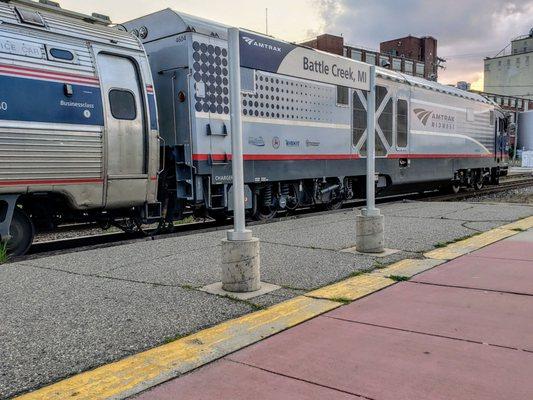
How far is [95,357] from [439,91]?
50.9 feet

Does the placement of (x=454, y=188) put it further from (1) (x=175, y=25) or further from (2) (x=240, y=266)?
(2) (x=240, y=266)

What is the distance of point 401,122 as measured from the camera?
14484mm

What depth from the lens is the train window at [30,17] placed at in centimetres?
698

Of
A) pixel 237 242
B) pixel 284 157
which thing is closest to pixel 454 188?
pixel 284 157

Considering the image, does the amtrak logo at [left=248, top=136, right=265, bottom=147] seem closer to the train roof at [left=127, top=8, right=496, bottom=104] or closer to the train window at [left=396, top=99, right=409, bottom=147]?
the train roof at [left=127, top=8, right=496, bottom=104]

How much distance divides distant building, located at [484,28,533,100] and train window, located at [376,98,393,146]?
87.2 m

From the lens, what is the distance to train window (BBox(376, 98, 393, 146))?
13631 mm

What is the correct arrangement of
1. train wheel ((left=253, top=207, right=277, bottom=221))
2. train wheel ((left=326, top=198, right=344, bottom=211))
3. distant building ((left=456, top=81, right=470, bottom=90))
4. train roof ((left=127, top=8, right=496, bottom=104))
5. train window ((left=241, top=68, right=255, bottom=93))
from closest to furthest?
train roof ((left=127, top=8, right=496, bottom=104))
train window ((left=241, top=68, right=255, bottom=93))
train wheel ((left=253, top=207, right=277, bottom=221))
train wheel ((left=326, top=198, right=344, bottom=211))
distant building ((left=456, top=81, right=470, bottom=90))

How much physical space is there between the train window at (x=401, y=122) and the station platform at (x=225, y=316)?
738cm

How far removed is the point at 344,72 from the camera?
658cm

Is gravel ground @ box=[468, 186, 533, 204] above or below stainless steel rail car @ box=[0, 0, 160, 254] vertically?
below

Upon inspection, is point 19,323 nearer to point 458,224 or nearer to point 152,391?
point 152,391

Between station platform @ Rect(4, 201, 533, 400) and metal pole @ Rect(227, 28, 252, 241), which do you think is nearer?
station platform @ Rect(4, 201, 533, 400)

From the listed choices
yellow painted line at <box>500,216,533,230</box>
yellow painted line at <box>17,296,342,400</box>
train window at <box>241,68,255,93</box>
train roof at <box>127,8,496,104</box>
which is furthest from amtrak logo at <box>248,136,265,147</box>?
yellow painted line at <box>17,296,342,400</box>
